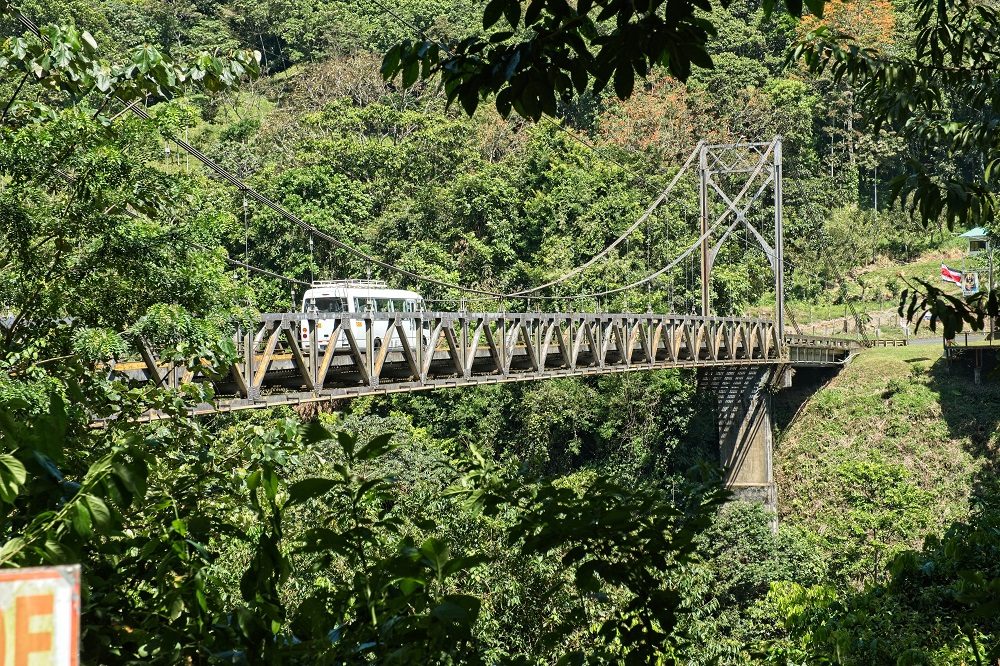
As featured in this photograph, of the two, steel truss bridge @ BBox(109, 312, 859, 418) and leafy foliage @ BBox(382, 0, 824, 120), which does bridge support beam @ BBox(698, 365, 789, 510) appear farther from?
leafy foliage @ BBox(382, 0, 824, 120)

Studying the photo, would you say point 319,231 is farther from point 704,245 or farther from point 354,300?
point 704,245

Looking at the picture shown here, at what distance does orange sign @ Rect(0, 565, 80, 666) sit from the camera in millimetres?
1001

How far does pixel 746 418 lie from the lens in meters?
26.4

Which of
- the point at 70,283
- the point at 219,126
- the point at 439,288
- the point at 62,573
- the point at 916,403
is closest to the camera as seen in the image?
the point at 62,573

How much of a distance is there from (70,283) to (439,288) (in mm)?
22532

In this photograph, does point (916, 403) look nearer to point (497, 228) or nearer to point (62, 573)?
point (497, 228)

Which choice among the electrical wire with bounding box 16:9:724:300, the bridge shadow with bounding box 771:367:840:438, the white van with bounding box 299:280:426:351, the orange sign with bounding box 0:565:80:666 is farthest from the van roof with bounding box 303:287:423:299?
the orange sign with bounding box 0:565:80:666

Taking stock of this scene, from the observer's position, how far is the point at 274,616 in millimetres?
2172

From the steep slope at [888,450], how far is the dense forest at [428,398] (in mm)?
124

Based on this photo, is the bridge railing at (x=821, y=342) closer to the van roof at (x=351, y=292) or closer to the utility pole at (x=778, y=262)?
the utility pole at (x=778, y=262)

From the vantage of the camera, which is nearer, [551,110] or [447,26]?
[551,110]

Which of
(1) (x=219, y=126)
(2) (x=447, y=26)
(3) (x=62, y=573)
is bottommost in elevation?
(3) (x=62, y=573)

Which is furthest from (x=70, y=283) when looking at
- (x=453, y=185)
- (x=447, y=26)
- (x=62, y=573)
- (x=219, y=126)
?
(x=447, y=26)

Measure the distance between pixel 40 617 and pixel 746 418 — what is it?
1033 inches
